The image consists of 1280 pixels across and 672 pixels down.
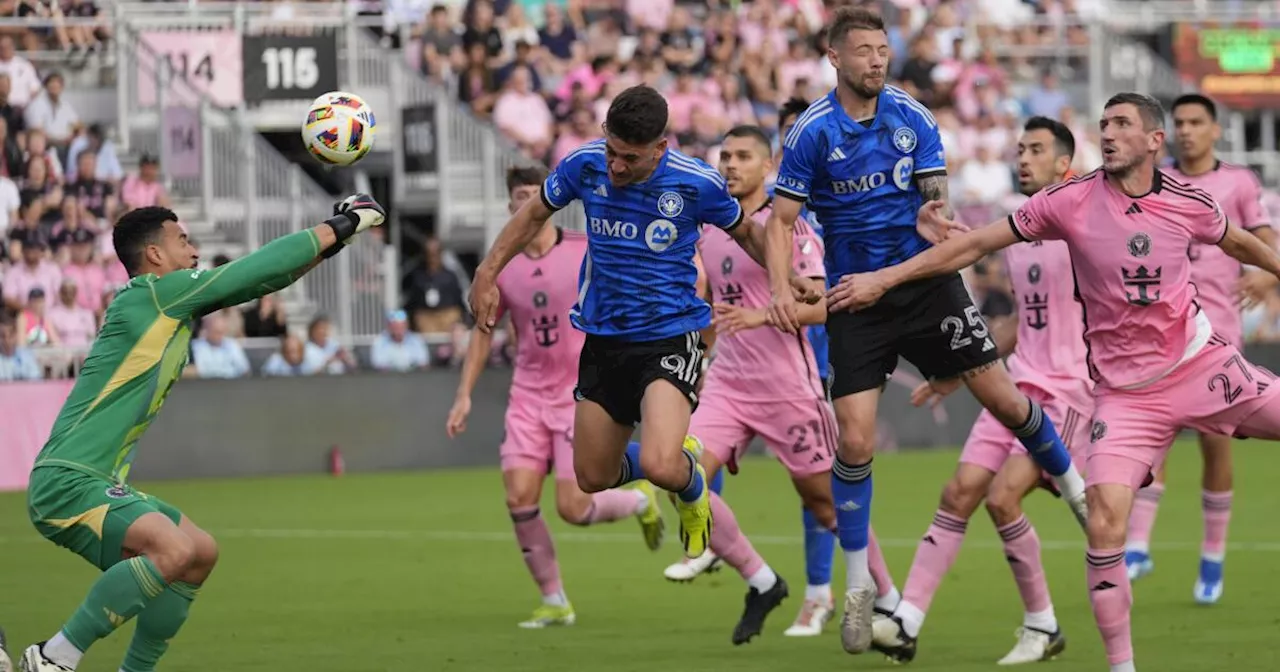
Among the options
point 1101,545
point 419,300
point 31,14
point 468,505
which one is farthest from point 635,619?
point 31,14

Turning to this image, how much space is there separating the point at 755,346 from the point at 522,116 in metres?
15.1

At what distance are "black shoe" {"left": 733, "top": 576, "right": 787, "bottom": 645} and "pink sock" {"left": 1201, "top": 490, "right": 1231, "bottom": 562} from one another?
108 inches

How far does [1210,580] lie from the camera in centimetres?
1169

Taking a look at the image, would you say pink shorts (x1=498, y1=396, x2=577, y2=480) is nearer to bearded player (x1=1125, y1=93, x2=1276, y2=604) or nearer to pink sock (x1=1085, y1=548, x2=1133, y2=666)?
bearded player (x1=1125, y1=93, x2=1276, y2=604)

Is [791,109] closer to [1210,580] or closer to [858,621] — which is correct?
[858,621]

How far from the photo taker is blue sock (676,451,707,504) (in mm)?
9578

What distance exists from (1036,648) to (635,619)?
261 cm

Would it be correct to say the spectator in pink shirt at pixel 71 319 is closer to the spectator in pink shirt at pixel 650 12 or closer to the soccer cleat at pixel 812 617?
the spectator in pink shirt at pixel 650 12

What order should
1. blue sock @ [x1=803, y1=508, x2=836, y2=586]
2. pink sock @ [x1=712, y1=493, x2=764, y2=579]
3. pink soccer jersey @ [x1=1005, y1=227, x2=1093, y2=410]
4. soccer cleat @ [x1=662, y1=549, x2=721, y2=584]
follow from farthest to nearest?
1. soccer cleat @ [x1=662, y1=549, x2=721, y2=584]
2. blue sock @ [x1=803, y1=508, x2=836, y2=586]
3. pink sock @ [x1=712, y1=493, x2=764, y2=579]
4. pink soccer jersey @ [x1=1005, y1=227, x2=1093, y2=410]

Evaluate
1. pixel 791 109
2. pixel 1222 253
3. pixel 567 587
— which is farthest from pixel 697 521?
pixel 1222 253

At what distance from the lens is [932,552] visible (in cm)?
990

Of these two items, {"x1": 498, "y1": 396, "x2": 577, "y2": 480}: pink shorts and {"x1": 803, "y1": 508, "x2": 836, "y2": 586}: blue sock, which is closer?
{"x1": 803, "y1": 508, "x2": 836, "y2": 586}: blue sock

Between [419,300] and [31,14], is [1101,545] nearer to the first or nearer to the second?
[419,300]

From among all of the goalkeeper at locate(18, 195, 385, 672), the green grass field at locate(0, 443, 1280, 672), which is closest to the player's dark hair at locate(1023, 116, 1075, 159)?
the green grass field at locate(0, 443, 1280, 672)
